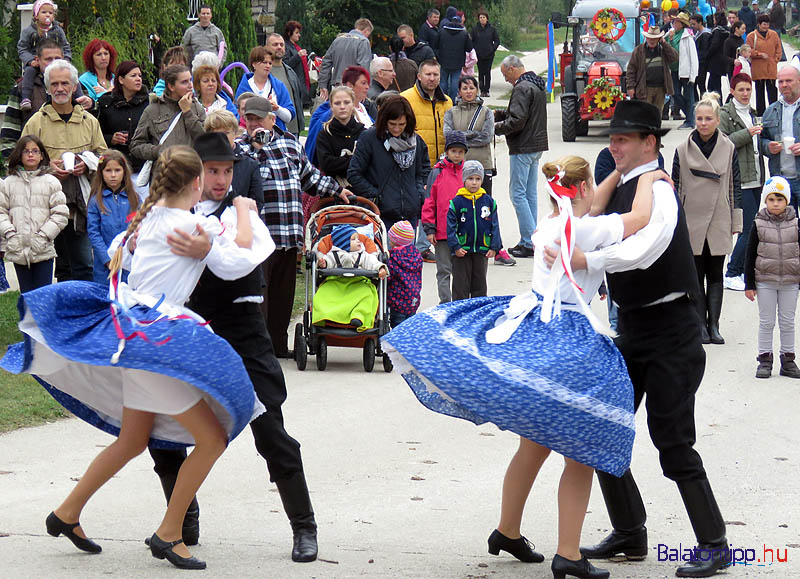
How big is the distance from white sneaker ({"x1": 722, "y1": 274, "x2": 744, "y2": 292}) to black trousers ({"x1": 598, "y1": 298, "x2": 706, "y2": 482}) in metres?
7.38

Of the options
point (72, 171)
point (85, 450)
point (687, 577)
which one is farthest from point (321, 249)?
point (687, 577)

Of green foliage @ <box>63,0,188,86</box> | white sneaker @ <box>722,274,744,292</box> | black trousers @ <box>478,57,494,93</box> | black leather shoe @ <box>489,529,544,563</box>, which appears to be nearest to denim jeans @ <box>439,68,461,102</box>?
black trousers @ <box>478,57,494,93</box>

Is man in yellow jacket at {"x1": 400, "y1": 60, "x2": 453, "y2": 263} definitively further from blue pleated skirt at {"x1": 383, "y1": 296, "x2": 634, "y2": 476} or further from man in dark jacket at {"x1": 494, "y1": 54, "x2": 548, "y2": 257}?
blue pleated skirt at {"x1": 383, "y1": 296, "x2": 634, "y2": 476}

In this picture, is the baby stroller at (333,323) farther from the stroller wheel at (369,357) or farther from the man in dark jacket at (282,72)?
the man in dark jacket at (282,72)

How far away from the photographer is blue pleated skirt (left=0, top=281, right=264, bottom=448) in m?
5.06

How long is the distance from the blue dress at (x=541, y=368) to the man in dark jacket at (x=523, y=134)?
8.40 metres

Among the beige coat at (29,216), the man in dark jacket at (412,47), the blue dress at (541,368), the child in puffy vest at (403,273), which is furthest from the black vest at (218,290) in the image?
the man in dark jacket at (412,47)

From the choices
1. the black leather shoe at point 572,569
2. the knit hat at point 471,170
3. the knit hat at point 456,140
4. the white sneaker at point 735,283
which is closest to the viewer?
the black leather shoe at point 572,569

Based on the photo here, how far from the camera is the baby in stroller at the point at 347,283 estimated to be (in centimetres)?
964

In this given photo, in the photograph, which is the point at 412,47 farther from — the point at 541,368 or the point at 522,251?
the point at 541,368

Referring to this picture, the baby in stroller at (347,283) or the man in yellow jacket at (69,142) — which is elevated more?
the man in yellow jacket at (69,142)

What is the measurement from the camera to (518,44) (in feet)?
156

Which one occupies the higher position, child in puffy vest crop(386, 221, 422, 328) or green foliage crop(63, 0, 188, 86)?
green foliage crop(63, 0, 188, 86)

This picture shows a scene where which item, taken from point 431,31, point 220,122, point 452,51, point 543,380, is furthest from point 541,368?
point 431,31
